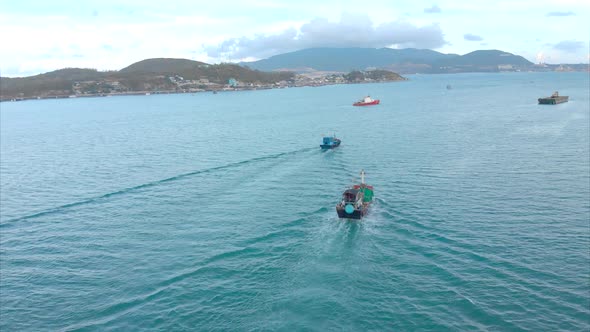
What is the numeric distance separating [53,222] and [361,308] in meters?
39.6

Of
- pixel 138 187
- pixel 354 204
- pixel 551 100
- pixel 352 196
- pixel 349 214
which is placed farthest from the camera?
pixel 551 100

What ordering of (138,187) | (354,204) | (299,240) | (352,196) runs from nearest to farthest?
(299,240)
(354,204)
(352,196)
(138,187)

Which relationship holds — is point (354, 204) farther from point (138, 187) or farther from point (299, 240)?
point (138, 187)

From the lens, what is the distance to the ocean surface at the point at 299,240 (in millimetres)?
31125

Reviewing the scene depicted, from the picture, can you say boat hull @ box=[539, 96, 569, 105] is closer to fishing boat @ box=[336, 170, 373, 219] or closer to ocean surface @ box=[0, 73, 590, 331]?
ocean surface @ box=[0, 73, 590, 331]

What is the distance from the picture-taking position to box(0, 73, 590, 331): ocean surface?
3112 cm

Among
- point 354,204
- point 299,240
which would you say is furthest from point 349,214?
point 299,240

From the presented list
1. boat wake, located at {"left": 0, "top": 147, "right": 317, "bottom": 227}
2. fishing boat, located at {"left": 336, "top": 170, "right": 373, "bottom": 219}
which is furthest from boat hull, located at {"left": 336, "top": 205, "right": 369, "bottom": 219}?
boat wake, located at {"left": 0, "top": 147, "right": 317, "bottom": 227}

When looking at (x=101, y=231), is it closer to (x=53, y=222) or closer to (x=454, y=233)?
(x=53, y=222)

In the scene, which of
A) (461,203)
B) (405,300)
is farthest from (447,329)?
(461,203)

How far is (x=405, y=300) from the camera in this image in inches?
1267

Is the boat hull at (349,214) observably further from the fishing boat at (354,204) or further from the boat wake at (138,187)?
the boat wake at (138,187)

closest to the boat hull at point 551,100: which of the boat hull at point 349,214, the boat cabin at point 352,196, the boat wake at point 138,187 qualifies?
the boat wake at point 138,187

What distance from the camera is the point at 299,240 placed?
4203cm
